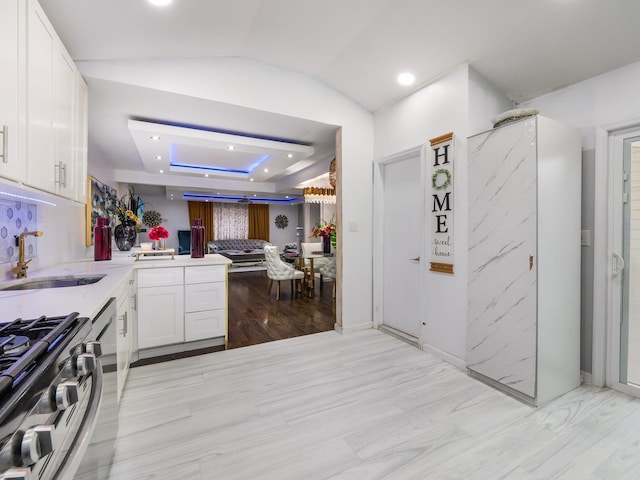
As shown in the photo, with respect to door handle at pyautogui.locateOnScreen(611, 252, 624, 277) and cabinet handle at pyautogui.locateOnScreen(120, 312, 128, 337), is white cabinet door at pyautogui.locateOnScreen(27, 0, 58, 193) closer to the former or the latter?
cabinet handle at pyautogui.locateOnScreen(120, 312, 128, 337)

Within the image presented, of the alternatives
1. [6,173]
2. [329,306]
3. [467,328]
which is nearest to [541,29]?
[467,328]

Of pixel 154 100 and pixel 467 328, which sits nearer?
pixel 467 328

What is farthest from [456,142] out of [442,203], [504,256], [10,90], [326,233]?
[326,233]

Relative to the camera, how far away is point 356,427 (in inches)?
71.5

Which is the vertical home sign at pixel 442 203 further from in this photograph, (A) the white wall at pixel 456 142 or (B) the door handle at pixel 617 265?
(B) the door handle at pixel 617 265

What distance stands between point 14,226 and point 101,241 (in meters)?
0.98

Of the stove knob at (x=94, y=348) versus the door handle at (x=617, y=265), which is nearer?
the stove knob at (x=94, y=348)

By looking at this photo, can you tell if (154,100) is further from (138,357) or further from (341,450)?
(341,450)

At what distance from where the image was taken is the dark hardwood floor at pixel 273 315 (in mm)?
3426

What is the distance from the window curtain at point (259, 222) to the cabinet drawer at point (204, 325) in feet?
26.4

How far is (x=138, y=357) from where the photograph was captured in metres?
2.69

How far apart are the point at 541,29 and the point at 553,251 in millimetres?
1546

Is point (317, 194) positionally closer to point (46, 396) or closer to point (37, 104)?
point (37, 104)

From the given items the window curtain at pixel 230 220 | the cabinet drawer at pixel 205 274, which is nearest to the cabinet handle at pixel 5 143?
the cabinet drawer at pixel 205 274
